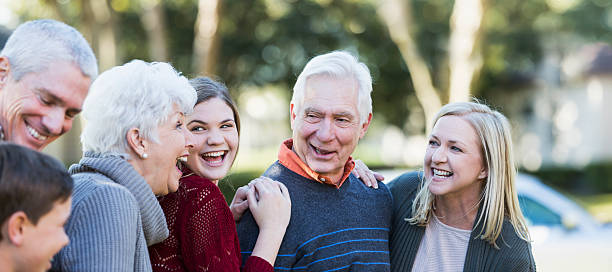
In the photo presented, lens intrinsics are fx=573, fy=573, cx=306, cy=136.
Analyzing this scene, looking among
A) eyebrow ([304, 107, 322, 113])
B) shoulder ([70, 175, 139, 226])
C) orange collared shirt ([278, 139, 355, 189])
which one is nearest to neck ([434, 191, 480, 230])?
orange collared shirt ([278, 139, 355, 189])

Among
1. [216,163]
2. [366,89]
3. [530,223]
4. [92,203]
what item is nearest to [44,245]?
[92,203]

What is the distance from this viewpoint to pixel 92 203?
5.90 feet

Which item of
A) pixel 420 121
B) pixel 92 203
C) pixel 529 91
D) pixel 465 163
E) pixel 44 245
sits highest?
pixel 529 91

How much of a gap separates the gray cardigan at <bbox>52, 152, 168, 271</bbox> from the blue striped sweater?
755 millimetres

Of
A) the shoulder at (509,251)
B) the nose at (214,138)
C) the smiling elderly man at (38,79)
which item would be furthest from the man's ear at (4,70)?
the shoulder at (509,251)

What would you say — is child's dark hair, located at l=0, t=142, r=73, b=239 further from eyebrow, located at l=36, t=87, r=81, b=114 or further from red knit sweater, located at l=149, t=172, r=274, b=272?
red knit sweater, located at l=149, t=172, r=274, b=272

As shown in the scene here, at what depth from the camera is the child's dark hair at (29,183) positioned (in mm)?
1534

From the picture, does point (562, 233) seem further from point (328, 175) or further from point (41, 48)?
point (41, 48)

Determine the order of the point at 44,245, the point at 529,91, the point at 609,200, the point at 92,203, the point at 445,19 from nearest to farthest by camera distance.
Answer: the point at 44,245
the point at 92,203
the point at 609,200
the point at 445,19
the point at 529,91

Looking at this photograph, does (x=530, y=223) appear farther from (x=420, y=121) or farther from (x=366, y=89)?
(x=420, y=121)

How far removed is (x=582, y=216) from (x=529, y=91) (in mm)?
21495

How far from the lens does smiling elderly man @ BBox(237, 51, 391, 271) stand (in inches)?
105

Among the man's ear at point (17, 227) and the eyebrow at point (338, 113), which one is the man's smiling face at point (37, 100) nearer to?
the man's ear at point (17, 227)

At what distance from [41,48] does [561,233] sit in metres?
5.68
